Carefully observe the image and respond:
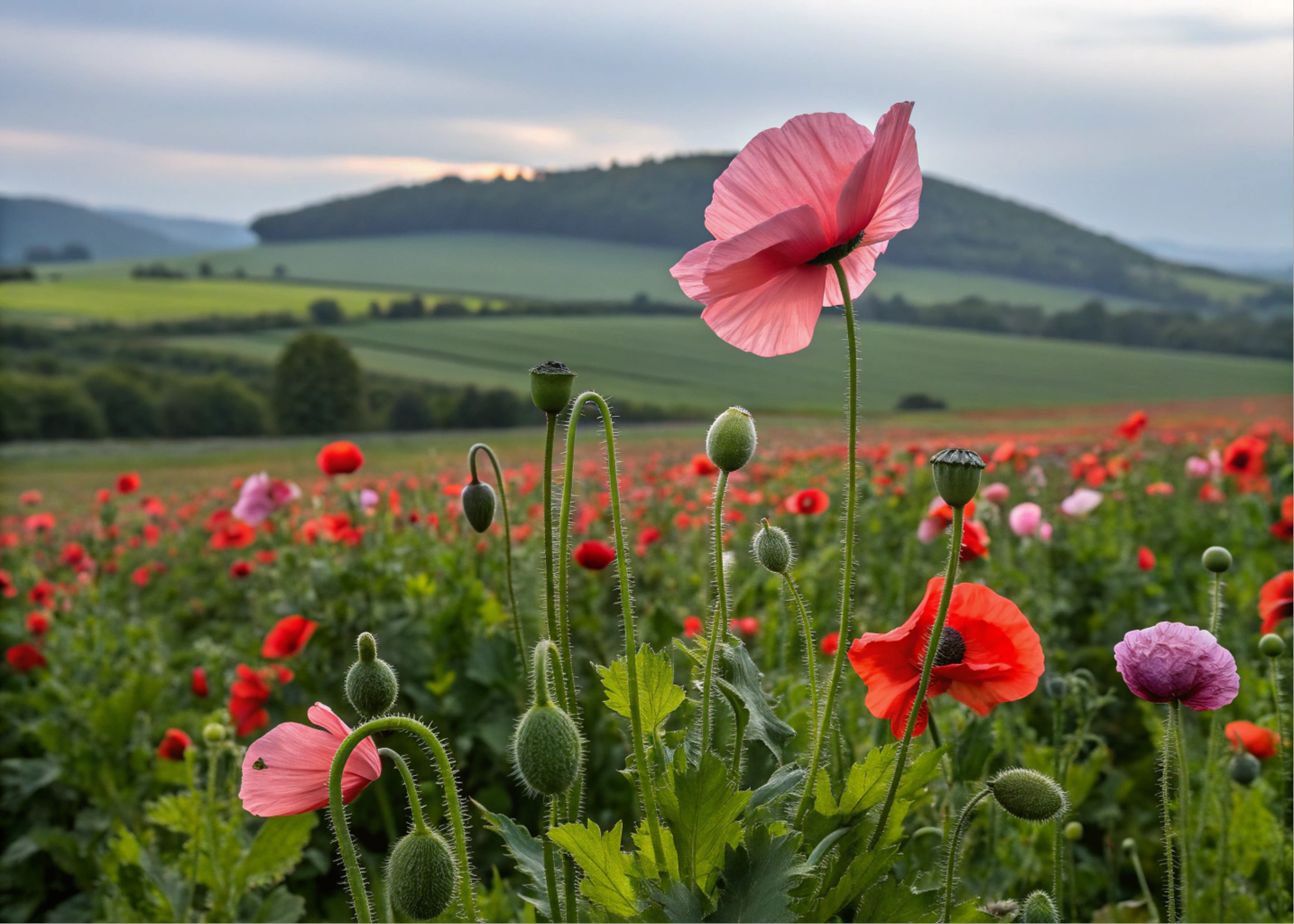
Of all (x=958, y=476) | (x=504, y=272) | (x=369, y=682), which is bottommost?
(x=369, y=682)

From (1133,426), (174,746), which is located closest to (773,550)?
(174,746)

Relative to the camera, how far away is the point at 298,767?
2.98ft

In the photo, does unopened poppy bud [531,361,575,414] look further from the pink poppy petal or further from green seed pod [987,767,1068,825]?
green seed pod [987,767,1068,825]

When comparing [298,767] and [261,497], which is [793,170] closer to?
[298,767]

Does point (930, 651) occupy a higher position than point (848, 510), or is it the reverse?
point (848, 510)

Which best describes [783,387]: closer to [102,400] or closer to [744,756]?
[102,400]

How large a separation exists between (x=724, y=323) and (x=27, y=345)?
38011mm

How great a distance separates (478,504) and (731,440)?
48cm

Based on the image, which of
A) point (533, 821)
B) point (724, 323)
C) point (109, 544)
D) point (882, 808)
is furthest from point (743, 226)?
point (109, 544)

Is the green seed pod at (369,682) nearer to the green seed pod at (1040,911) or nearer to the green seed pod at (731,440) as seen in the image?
the green seed pod at (731,440)

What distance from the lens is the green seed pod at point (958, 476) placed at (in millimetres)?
844

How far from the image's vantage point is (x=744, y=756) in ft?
5.80

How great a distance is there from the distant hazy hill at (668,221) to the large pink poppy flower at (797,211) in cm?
5422

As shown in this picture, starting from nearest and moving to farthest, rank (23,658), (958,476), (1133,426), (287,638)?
(958,476) < (287,638) < (23,658) < (1133,426)
